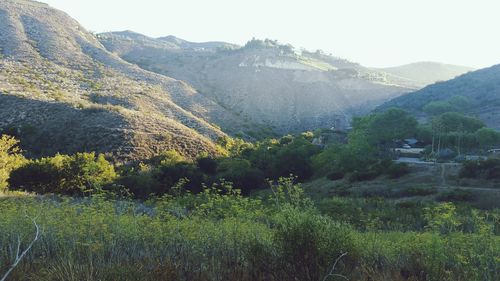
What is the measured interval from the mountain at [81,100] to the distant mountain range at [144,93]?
0.13 m

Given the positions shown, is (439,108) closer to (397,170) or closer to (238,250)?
(397,170)

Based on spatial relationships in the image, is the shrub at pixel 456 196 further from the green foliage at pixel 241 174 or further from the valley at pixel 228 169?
the green foliage at pixel 241 174

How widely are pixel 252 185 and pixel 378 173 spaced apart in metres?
11.5

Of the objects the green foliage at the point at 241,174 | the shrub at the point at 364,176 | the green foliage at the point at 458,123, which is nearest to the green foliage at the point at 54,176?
the green foliage at the point at 241,174

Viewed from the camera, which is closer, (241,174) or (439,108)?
(241,174)

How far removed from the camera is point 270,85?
10606 cm

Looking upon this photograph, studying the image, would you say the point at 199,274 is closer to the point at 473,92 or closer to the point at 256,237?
the point at 256,237

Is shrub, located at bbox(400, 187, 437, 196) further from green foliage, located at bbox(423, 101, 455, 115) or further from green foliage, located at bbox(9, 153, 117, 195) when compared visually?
green foliage, located at bbox(423, 101, 455, 115)

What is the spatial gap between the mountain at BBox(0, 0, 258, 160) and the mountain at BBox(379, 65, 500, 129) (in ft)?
113

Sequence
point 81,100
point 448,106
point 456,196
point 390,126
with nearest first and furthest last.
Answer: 1. point 456,196
2. point 81,100
3. point 390,126
4. point 448,106

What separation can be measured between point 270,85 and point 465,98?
148 ft

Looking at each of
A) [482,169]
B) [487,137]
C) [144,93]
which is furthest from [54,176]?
[487,137]

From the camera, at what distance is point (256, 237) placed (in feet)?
30.2

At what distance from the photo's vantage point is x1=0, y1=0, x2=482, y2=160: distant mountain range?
42.0m
